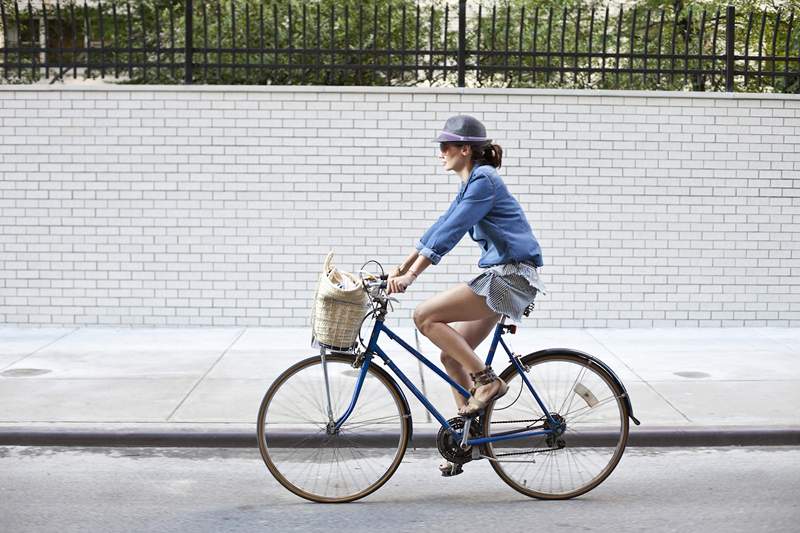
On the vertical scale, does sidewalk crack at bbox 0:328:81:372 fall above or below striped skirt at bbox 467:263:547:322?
below

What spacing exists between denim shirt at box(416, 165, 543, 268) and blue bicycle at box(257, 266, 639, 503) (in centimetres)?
34

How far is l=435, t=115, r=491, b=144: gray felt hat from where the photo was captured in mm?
5121

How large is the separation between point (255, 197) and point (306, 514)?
547 cm

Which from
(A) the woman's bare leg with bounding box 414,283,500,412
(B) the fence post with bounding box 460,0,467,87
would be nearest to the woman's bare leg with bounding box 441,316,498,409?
(A) the woman's bare leg with bounding box 414,283,500,412

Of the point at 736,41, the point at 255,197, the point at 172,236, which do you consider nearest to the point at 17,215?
the point at 172,236

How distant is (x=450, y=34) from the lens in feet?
34.6

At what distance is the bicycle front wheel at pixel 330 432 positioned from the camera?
510 centimetres

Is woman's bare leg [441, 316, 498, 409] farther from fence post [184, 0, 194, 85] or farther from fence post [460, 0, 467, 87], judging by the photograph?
fence post [184, 0, 194, 85]

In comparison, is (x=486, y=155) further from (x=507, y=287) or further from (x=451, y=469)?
(x=451, y=469)

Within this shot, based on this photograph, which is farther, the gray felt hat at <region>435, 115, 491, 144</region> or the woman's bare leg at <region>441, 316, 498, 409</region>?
the woman's bare leg at <region>441, 316, 498, 409</region>

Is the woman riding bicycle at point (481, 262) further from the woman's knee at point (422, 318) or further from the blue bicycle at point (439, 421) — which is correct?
the blue bicycle at point (439, 421)

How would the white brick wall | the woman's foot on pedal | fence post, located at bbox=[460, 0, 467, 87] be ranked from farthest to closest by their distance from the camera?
fence post, located at bbox=[460, 0, 467, 87] < the white brick wall < the woman's foot on pedal

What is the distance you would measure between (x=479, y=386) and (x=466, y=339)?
26 cm

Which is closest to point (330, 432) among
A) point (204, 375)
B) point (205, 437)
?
point (205, 437)
